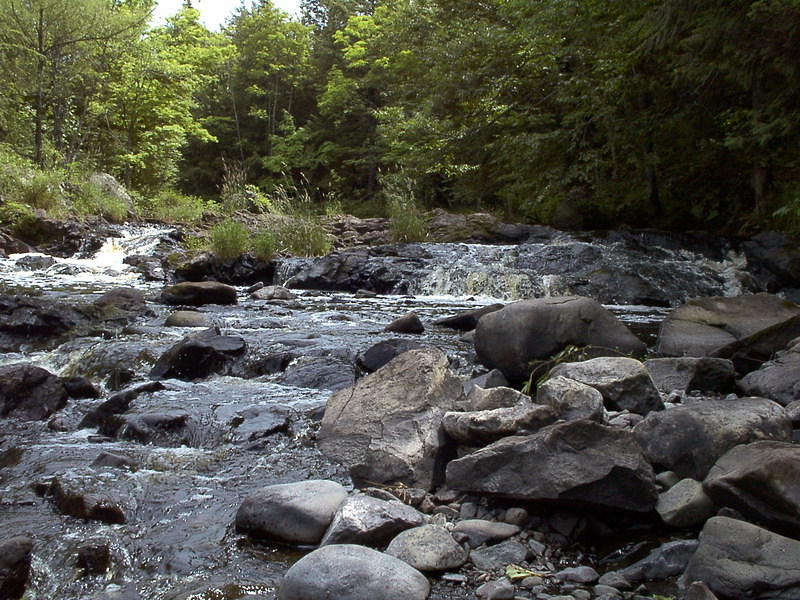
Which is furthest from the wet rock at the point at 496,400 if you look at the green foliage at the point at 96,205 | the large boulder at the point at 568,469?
the green foliage at the point at 96,205

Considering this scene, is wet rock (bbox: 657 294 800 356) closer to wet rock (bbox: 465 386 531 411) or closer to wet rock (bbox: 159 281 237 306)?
wet rock (bbox: 465 386 531 411)

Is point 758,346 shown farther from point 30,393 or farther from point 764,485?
point 30,393

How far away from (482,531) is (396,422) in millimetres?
930

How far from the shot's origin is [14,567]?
2238 mm

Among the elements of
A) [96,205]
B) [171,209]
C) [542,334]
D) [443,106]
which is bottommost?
[542,334]

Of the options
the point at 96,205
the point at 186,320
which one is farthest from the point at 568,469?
the point at 96,205

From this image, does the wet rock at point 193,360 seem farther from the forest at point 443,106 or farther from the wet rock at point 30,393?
the forest at point 443,106

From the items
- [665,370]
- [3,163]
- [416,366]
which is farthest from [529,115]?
[3,163]

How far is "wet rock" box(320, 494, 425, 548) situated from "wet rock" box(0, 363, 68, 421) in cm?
268

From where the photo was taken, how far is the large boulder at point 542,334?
4.61 metres

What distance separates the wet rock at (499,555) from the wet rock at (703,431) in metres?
0.84

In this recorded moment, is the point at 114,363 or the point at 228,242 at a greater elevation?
the point at 228,242

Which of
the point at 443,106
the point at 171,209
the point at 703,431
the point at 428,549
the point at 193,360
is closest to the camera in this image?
the point at 428,549

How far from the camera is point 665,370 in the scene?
4.30 meters
